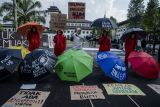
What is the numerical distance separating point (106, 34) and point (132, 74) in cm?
294

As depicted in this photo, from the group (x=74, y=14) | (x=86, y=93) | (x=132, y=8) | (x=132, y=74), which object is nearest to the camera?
(x=86, y=93)

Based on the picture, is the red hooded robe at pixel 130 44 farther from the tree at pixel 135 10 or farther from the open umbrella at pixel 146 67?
the tree at pixel 135 10

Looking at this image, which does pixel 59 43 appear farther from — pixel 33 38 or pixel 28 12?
pixel 28 12

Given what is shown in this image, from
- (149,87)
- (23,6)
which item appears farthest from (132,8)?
(149,87)

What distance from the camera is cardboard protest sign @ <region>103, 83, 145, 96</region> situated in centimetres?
946

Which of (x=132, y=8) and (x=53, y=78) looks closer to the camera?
(x=53, y=78)

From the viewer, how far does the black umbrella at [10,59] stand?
10727mm

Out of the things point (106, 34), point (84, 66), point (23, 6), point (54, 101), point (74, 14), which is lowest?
point (54, 101)

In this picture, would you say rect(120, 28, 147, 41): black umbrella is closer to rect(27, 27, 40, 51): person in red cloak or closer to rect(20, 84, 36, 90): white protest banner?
rect(27, 27, 40, 51): person in red cloak

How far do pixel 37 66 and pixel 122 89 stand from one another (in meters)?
2.91

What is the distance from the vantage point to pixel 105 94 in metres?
9.28

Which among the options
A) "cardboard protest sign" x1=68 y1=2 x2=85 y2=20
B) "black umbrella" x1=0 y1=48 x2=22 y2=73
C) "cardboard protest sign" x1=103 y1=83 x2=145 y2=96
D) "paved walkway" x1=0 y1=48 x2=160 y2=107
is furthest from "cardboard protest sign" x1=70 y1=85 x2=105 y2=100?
"cardboard protest sign" x1=68 y1=2 x2=85 y2=20

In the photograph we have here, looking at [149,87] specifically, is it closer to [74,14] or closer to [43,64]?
[43,64]

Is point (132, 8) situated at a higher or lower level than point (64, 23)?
higher
